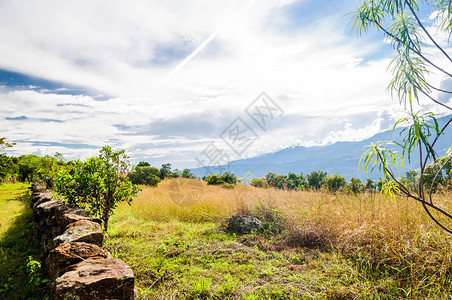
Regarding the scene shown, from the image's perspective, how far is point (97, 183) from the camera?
17.0ft

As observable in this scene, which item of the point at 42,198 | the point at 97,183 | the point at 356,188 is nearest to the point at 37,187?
the point at 42,198

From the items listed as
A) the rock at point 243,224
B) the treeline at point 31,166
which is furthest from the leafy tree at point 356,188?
the treeline at point 31,166

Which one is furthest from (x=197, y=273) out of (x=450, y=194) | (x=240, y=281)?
(x=450, y=194)

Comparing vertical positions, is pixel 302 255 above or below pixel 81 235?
below

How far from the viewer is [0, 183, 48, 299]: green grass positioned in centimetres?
339

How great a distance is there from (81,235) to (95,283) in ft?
4.76

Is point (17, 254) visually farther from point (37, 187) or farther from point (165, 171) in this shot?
point (165, 171)

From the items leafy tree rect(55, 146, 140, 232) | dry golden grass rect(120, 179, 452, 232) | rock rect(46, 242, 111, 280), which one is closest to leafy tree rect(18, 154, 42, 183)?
dry golden grass rect(120, 179, 452, 232)

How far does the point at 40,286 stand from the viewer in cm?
347

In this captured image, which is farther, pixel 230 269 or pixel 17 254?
pixel 17 254

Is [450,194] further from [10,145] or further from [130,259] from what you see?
[10,145]

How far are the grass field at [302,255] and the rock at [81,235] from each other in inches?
36.3

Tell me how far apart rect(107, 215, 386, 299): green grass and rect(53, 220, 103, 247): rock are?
91cm

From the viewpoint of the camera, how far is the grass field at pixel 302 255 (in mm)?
3346
